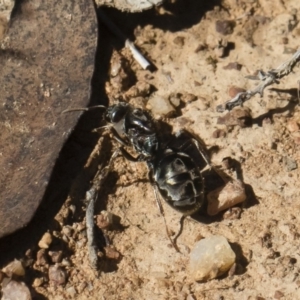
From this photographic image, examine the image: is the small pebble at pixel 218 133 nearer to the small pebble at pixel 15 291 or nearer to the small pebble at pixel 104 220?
the small pebble at pixel 104 220

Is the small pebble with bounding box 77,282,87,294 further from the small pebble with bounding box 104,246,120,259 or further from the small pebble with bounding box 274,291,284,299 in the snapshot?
the small pebble with bounding box 274,291,284,299

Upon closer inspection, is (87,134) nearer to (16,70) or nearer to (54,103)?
(54,103)

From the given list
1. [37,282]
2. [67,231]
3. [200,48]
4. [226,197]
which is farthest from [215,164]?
[37,282]

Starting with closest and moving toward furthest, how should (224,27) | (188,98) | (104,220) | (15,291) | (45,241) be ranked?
(15,291) → (45,241) → (104,220) → (188,98) → (224,27)

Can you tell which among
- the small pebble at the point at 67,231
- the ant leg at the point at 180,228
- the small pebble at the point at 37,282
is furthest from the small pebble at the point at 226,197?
the small pebble at the point at 37,282

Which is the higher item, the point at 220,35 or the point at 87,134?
the point at 87,134

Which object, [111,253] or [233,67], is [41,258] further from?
[233,67]

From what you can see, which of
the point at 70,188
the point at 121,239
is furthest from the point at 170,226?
the point at 70,188
